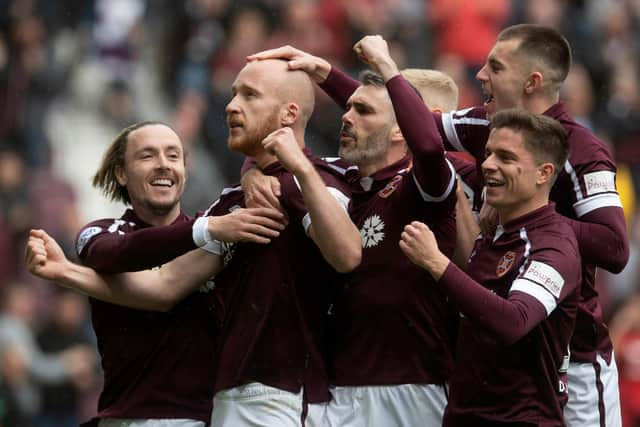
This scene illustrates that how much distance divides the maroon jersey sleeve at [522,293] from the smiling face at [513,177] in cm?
24

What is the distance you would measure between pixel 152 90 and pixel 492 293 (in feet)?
31.6

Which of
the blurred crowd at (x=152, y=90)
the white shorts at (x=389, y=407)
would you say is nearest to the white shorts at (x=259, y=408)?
→ the white shorts at (x=389, y=407)

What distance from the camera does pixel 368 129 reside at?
6.25m

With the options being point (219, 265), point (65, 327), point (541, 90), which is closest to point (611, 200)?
point (541, 90)

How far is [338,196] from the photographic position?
19.4ft

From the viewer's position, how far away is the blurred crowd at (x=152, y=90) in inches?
489

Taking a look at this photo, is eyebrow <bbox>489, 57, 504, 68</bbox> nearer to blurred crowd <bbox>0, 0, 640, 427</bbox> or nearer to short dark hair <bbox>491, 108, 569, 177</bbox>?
short dark hair <bbox>491, 108, 569, 177</bbox>

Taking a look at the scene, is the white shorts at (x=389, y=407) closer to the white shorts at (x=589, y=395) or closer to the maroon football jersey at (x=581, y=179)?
the white shorts at (x=589, y=395)

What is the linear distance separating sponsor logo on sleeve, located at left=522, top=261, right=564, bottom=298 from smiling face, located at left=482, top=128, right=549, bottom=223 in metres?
0.31

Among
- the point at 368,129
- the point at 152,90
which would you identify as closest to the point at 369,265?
the point at 368,129

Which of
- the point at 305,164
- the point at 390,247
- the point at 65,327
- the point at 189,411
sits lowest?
the point at 65,327

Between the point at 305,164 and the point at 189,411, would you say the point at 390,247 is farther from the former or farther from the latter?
the point at 189,411

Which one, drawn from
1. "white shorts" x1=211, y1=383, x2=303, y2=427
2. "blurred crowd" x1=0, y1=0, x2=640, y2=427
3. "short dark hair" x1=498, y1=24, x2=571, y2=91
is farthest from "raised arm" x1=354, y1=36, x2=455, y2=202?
"blurred crowd" x1=0, y1=0, x2=640, y2=427

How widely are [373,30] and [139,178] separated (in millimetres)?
8182
